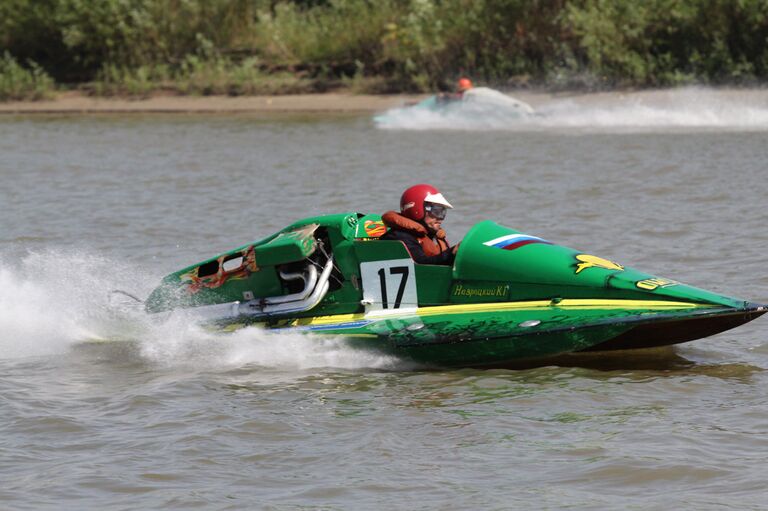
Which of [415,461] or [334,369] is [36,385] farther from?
[415,461]

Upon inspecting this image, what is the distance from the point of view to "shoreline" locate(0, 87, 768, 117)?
28547 millimetres

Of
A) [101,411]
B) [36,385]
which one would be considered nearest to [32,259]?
[36,385]

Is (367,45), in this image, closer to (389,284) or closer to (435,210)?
(435,210)

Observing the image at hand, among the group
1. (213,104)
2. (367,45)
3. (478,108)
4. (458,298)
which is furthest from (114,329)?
(367,45)

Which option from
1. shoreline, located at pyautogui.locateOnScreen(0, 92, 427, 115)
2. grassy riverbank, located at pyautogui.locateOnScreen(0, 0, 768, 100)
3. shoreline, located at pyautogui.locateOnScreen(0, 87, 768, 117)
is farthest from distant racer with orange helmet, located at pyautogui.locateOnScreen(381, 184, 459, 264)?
shoreline, located at pyautogui.locateOnScreen(0, 92, 427, 115)

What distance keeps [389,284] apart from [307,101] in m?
23.1

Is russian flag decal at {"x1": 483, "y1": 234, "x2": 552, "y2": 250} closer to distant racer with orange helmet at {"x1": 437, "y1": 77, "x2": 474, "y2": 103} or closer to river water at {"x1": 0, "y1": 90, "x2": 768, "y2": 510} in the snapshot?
river water at {"x1": 0, "y1": 90, "x2": 768, "y2": 510}

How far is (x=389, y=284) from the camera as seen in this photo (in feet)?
30.3

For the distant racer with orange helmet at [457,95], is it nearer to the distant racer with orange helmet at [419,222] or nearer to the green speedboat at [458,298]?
the green speedboat at [458,298]

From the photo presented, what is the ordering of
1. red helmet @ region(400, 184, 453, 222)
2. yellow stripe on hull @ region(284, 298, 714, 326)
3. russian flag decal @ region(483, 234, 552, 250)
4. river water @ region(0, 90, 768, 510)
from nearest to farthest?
river water @ region(0, 90, 768, 510)
yellow stripe on hull @ region(284, 298, 714, 326)
russian flag decal @ region(483, 234, 552, 250)
red helmet @ region(400, 184, 453, 222)

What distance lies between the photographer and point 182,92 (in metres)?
33.9

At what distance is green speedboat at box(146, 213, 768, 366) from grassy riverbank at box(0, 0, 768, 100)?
21.5 meters

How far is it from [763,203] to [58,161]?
43.7 feet

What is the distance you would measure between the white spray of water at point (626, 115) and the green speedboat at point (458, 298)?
16.5m
